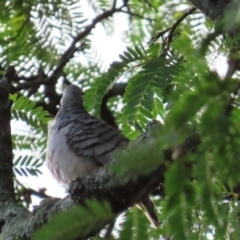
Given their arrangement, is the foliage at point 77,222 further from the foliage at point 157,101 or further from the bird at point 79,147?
the bird at point 79,147

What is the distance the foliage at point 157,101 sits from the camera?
3.50 ft

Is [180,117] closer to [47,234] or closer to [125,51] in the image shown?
[47,234]

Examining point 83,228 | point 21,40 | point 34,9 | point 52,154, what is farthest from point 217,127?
point 21,40

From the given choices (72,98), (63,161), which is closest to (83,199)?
(63,161)

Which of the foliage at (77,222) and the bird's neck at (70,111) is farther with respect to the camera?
the bird's neck at (70,111)

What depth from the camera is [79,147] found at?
3564 mm

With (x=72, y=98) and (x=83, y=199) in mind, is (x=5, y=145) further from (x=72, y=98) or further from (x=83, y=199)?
(x=72, y=98)

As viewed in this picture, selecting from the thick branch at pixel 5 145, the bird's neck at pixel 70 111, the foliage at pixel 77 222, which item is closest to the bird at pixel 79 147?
the bird's neck at pixel 70 111

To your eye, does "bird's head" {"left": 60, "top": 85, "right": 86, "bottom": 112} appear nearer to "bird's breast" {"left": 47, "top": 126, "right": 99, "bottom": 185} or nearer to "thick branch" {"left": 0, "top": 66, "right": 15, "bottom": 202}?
"bird's breast" {"left": 47, "top": 126, "right": 99, "bottom": 185}

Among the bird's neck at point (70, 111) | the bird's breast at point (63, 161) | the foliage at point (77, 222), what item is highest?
the foliage at point (77, 222)

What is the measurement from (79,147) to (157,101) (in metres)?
1.04

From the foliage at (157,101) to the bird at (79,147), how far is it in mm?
154

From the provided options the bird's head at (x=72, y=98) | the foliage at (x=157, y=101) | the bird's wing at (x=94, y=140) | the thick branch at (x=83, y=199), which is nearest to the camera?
the foliage at (x=157, y=101)

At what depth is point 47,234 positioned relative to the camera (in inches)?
48.8
